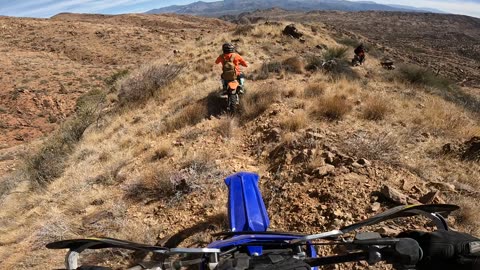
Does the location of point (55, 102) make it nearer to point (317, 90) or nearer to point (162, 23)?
point (317, 90)

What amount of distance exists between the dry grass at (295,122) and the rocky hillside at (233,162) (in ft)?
0.13

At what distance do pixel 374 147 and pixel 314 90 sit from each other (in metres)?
3.77

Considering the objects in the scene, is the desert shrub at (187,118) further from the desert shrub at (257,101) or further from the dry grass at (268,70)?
the dry grass at (268,70)

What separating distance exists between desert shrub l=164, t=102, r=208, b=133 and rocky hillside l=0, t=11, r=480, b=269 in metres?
0.03

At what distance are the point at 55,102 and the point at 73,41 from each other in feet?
67.5

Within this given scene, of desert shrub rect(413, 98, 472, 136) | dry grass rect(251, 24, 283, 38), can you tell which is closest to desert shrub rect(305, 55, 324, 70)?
desert shrub rect(413, 98, 472, 136)

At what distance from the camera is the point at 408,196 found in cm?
448

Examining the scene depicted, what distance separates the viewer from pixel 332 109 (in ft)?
23.9

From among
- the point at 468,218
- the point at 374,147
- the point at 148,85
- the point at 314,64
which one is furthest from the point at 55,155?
the point at 468,218

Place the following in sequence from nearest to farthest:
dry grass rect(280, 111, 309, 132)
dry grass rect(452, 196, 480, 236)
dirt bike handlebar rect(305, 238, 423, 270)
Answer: dirt bike handlebar rect(305, 238, 423, 270), dry grass rect(452, 196, 480, 236), dry grass rect(280, 111, 309, 132)

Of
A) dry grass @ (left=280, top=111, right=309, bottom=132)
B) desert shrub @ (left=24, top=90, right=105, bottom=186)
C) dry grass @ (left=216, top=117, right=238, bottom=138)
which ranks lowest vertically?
desert shrub @ (left=24, top=90, right=105, bottom=186)

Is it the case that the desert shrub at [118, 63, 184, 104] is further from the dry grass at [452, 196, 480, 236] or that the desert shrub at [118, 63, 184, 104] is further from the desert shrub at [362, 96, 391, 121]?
the dry grass at [452, 196, 480, 236]

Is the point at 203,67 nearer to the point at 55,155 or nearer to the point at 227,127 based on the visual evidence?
the point at 55,155

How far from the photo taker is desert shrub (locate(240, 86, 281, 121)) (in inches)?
318
